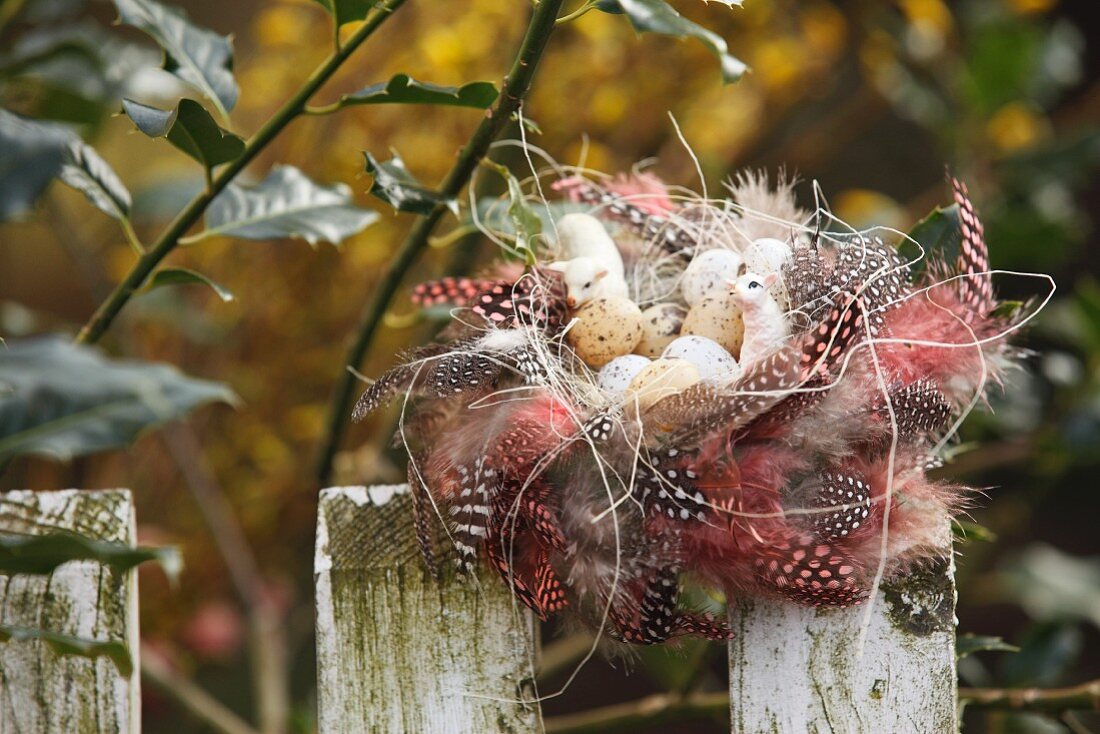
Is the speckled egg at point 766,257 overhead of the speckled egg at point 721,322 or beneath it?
overhead

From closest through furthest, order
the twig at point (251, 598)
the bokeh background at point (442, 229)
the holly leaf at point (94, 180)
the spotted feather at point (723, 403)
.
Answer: the spotted feather at point (723, 403)
the holly leaf at point (94, 180)
the twig at point (251, 598)
the bokeh background at point (442, 229)

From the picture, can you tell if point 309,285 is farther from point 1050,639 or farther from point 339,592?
point 1050,639

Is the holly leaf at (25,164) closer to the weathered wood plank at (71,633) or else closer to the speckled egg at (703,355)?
the weathered wood plank at (71,633)

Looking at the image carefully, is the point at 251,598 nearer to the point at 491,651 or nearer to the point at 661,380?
the point at 491,651

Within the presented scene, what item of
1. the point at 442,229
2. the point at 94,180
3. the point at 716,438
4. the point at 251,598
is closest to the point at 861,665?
the point at 716,438

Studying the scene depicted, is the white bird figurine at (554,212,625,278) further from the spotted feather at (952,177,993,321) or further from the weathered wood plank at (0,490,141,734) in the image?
the weathered wood plank at (0,490,141,734)

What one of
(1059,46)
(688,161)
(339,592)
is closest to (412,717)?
(339,592)

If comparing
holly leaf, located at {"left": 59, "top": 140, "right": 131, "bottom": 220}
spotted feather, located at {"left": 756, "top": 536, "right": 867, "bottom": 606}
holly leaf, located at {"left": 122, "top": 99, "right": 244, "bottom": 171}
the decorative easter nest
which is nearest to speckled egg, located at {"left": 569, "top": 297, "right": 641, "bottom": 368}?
the decorative easter nest

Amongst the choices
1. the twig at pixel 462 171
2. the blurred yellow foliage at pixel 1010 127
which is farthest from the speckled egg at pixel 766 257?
the blurred yellow foliage at pixel 1010 127
